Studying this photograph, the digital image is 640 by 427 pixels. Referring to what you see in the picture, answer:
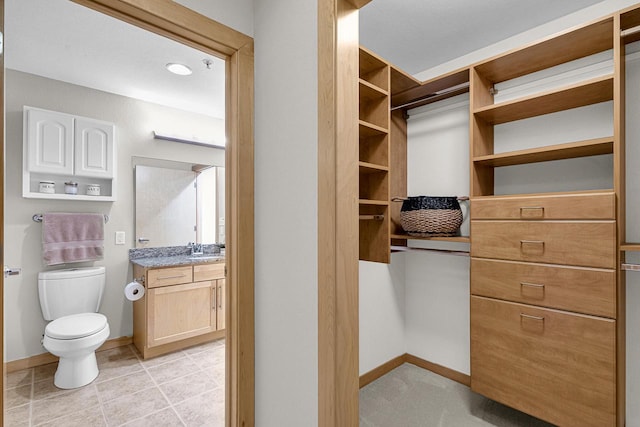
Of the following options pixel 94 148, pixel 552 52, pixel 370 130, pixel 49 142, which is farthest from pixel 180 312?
pixel 552 52

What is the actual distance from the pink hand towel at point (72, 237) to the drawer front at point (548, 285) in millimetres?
3139

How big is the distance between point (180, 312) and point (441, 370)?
233 centimetres

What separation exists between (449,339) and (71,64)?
12.1 feet

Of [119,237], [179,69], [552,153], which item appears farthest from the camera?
[119,237]

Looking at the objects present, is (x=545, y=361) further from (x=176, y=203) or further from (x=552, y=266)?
(x=176, y=203)

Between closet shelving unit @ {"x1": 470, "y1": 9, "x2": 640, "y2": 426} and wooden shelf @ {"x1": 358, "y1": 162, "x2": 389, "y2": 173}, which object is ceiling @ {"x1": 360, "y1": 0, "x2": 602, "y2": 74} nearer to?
closet shelving unit @ {"x1": 470, "y1": 9, "x2": 640, "y2": 426}

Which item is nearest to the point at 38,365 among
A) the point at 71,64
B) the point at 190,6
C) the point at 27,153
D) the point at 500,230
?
the point at 27,153

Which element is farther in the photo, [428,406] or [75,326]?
[75,326]

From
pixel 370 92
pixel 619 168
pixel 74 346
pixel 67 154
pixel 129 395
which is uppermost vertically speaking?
pixel 370 92

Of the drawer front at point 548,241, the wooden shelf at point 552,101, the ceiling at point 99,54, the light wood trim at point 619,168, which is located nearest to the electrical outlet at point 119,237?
the ceiling at point 99,54

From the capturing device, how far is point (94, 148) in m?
Answer: 2.87

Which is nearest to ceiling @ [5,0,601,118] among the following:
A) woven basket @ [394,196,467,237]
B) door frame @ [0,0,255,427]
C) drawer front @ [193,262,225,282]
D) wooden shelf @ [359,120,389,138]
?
wooden shelf @ [359,120,389,138]

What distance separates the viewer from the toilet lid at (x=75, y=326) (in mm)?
2252

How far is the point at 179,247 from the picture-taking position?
138 inches
